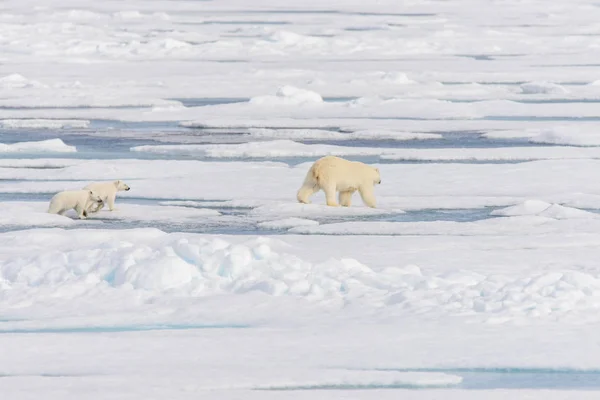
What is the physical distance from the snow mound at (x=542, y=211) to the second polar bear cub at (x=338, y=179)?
0.85 m

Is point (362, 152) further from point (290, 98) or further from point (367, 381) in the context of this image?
point (367, 381)

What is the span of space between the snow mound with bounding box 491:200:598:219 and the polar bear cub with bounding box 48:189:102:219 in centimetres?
267

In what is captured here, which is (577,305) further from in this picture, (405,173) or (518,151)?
(518,151)

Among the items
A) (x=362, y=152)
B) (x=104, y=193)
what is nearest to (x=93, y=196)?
(x=104, y=193)

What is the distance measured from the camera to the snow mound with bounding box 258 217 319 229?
311 inches

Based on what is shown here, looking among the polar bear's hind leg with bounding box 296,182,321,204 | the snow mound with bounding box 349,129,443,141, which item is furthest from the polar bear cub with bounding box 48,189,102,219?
the snow mound with bounding box 349,129,443,141

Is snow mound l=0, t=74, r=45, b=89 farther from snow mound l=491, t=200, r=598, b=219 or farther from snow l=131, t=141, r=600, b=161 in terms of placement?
snow mound l=491, t=200, r=598, b=219

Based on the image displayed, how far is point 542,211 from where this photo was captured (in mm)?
8266

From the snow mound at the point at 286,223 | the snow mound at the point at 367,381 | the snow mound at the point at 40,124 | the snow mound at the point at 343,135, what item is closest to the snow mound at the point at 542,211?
the snow mound at the point at 286,223

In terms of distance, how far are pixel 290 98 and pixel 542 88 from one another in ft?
12.8

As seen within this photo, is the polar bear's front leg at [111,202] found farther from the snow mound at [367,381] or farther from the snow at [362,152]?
the snow mound at [367,381]

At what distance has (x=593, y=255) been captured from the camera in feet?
21.8

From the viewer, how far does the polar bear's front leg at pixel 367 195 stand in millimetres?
8555

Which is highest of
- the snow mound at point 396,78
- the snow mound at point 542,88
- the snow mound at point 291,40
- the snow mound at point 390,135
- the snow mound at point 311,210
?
the snow mound at point 291,40
